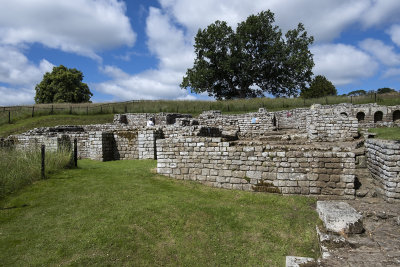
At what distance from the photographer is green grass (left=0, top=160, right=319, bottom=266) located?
15.6 ft

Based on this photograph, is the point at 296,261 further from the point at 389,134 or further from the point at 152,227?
the point at 389,134

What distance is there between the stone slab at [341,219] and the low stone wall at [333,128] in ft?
25.7

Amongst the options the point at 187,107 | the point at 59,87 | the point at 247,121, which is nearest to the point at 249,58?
the point at 187,107

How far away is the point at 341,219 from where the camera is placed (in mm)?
5098

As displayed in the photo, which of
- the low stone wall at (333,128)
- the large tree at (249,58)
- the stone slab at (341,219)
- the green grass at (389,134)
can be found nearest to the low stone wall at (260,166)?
the stone slab at (341,219)

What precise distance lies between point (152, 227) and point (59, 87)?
52.6 meters

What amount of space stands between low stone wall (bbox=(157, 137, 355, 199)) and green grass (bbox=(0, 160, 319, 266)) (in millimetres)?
490

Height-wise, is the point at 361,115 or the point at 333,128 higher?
the point at 361,115

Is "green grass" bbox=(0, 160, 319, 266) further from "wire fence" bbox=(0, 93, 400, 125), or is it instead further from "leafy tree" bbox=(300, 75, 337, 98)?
"leafy tree" bbox=(300, 75, 337, 98)

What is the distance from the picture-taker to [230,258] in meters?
4.82

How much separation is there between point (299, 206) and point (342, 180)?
161 centimetres

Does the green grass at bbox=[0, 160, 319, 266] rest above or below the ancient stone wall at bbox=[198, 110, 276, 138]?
below

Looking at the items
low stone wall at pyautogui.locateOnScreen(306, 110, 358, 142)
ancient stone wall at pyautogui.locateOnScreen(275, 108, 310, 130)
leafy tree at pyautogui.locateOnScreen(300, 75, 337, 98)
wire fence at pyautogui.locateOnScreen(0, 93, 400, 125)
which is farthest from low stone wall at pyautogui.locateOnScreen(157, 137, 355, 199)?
leafy tree at pyautogui.locateOnScreen(300, 75, 337, 98)

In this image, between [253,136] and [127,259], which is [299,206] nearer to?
[127,259]
